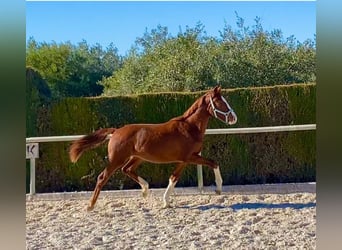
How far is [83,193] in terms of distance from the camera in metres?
5.88

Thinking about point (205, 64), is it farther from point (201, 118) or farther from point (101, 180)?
point (101, 180)

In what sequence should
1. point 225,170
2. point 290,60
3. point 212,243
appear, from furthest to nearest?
point 290,60, point 225,170, point 212,243

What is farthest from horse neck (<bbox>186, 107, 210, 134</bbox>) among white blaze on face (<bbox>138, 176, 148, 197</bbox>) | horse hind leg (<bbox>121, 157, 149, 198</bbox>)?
white blaze on face (<bbox>138, 176, 148, 197</bbox>)

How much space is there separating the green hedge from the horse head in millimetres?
1236

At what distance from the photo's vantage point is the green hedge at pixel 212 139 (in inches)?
244

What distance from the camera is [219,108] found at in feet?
15.9

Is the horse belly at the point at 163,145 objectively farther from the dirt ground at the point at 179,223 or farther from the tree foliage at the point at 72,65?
the tree foliage at the point at 72,65

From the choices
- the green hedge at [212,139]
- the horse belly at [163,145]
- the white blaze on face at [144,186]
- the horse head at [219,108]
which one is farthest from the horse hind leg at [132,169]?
the green hedge at [212,139]

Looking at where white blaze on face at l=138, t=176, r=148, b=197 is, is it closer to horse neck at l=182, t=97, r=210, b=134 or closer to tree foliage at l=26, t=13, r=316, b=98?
Result: horse neck at l=182, t=97, r=210, b=134
